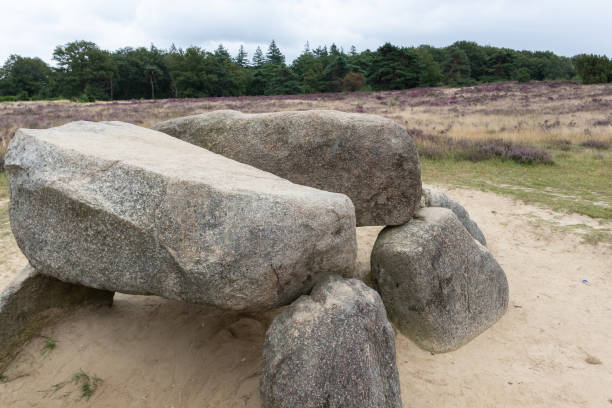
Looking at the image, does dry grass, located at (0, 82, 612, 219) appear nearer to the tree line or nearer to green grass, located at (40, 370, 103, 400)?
green grass, located at (40, 370, 103, 400)

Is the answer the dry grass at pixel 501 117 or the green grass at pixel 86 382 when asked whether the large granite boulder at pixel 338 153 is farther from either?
the dry grass at pixel 501 117

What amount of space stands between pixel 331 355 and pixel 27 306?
10.1ft

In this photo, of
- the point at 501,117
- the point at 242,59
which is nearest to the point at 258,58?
the point at 242,59

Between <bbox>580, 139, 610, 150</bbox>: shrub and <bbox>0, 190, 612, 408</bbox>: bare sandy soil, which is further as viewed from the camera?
<bbox>580, 139, 610, 150</bbox>: shrub

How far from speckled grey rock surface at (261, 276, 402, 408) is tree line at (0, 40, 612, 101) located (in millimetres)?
48776

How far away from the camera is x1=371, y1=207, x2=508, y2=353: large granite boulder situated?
4.39 meters

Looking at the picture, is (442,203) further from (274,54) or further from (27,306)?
(274,54)

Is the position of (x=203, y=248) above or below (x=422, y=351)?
above

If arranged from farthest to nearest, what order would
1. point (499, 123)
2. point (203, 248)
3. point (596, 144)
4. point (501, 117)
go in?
point (501, 117) → point (499, 123) → point (596, 144) → point (203, 248)

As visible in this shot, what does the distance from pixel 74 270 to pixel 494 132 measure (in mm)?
16543

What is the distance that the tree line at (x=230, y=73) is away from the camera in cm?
5062

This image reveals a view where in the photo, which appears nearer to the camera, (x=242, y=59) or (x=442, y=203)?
(x=442, y=203)

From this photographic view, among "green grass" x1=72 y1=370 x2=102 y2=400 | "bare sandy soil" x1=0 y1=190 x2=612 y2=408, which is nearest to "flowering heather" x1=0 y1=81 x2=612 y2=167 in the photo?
"bare sandy soil" x1=0 y1=190 x2=612 y2=408

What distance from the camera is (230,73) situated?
188 feet
